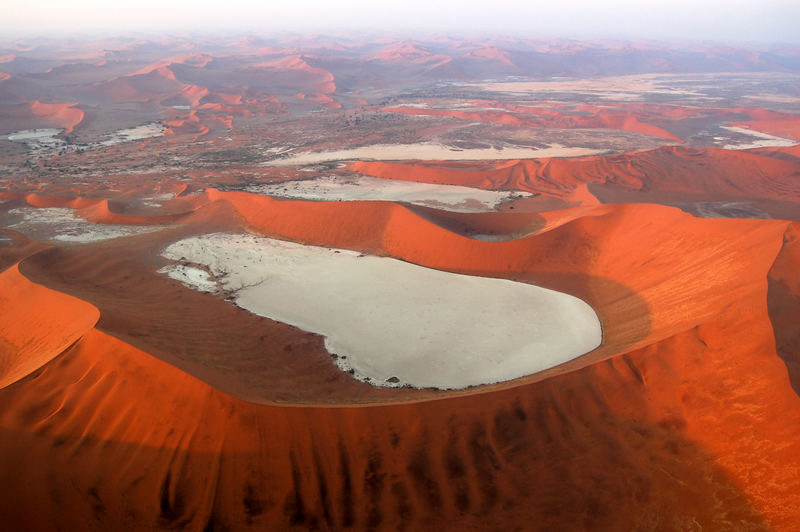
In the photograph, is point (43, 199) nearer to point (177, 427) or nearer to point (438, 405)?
point (177, 427)

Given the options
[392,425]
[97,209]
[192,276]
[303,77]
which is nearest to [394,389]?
[392,425]

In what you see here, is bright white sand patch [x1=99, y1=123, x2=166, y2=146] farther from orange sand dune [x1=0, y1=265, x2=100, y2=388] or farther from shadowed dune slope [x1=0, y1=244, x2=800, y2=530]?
shadowed dune slope [x1=0, y1=244, x2=800, y2=530]

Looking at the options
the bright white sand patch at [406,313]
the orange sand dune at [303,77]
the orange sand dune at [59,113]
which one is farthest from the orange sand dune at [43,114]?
the bright white sand patch at [406,313]

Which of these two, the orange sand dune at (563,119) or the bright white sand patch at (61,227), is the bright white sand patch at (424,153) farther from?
the bright white sand patch at (61,227)

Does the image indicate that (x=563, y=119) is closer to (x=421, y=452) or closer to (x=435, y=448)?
(x=435, y=448)

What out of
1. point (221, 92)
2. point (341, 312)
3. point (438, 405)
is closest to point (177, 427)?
point (438, 405)
